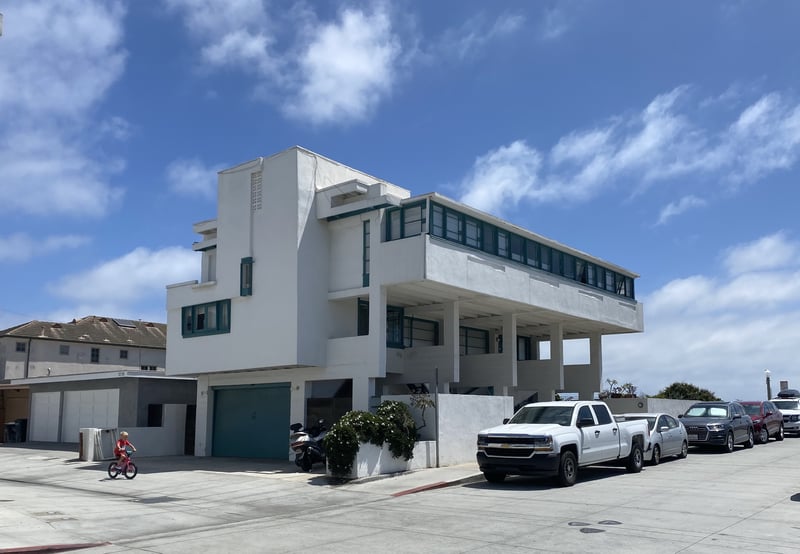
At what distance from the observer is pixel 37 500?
16594 mm

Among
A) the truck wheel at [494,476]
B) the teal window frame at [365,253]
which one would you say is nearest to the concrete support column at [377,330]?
the teal window frame at [365,253]

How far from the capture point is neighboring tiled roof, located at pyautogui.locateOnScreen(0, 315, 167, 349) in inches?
1988

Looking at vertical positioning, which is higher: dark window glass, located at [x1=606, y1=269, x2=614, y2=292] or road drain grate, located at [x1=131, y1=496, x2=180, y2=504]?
dark window glass, located at [x1=606, y1=269, x2=614, y2=292]

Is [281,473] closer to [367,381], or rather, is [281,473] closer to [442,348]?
[367,381]

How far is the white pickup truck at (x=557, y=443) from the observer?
1702 cm

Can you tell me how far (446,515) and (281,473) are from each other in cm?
974

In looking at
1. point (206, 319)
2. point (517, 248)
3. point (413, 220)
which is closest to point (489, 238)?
point (517, 248)

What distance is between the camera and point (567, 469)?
17.3 meters

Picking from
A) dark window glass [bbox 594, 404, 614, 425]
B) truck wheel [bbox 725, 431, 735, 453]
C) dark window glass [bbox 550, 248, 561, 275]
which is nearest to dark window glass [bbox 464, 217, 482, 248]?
dark window glass [bbox 550, 248, 561, 275]

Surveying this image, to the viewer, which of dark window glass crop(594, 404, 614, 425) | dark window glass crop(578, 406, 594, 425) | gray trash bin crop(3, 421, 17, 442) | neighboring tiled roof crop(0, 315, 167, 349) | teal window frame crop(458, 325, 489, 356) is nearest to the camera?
dark window glass crop(578, 406, 594, 425)

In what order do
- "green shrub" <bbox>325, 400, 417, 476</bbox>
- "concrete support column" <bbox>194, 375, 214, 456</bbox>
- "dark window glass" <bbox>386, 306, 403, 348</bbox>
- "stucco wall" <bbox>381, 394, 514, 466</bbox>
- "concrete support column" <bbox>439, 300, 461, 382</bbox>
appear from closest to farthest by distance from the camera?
1. "green shrub" <bbox>325, 400, 417, 476</bbox>
2. "stucco wall" <bbox>381, 394, 514, 466</bbox>
3. "concrete support column" <bbox>439, 300, 461, 382</bbox>
4. "dark window glass" <bbox>386, 306, 403, 348</bbox>
5. "concrete support column" <bbox>194, 375, 214, 456</bbox>

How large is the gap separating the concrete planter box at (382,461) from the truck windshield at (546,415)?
355 cm

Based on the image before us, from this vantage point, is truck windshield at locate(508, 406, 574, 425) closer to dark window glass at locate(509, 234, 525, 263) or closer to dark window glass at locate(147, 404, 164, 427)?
dark window glass at locate(509, 234, 525, 263)

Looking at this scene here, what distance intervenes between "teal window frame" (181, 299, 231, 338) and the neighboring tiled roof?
25671mm
